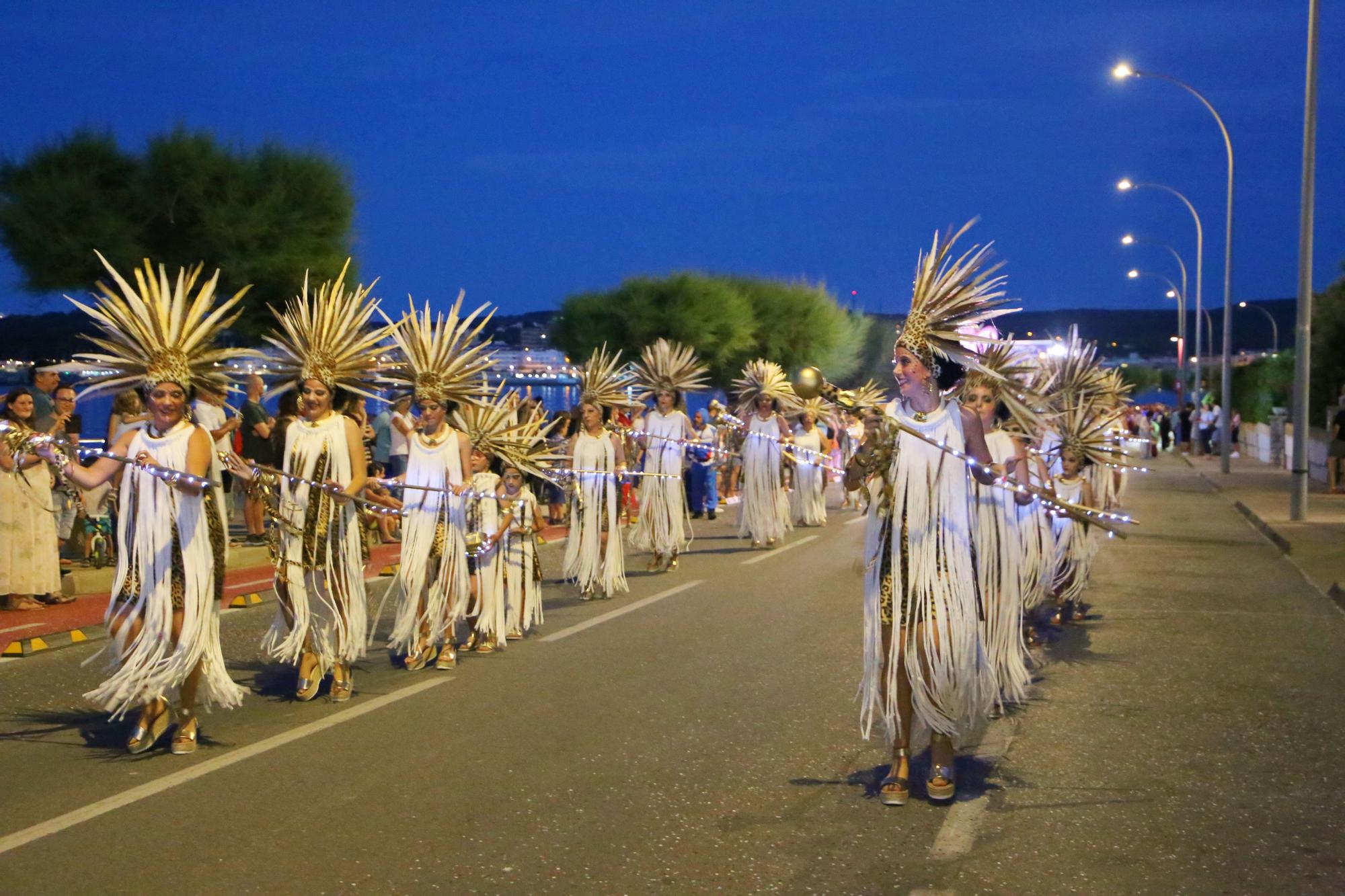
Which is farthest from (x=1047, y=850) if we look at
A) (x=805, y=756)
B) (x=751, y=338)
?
(x=751, y=338)

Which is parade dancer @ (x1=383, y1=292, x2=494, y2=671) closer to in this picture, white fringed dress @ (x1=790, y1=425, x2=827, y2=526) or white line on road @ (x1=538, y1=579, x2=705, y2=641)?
white line on road @ (x1=538, y1=579, x2=705, y2=641)

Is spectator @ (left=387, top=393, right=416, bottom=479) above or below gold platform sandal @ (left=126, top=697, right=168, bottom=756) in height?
above

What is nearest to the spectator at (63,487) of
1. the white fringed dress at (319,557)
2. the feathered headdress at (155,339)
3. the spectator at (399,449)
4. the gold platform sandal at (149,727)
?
the spectator at (399,449)

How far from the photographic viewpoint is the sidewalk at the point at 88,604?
34.4ft

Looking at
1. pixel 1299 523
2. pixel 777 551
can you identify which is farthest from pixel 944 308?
pixel 1299 523

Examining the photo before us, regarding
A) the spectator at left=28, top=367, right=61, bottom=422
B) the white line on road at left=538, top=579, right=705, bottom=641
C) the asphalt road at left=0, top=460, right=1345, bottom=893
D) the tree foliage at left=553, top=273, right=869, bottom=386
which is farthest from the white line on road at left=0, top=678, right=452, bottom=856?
the tree foliage at left=553, top=273, right=869, bottom=386

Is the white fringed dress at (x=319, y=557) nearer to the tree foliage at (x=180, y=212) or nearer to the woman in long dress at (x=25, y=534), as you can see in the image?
the woman in long dress at (x=25, y=534)

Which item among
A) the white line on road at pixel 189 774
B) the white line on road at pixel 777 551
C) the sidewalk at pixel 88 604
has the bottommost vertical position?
the white line on road at pixel 777 551

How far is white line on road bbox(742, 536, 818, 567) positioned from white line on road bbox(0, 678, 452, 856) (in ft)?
26.8

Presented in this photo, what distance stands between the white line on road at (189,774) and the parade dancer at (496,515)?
52.9 inches

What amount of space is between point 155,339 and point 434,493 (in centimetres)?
282

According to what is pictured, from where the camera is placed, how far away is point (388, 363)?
944 centimetres

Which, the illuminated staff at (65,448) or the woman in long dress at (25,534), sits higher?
the illuminated staff at (65,448)

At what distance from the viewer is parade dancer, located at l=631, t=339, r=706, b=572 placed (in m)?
15.5
